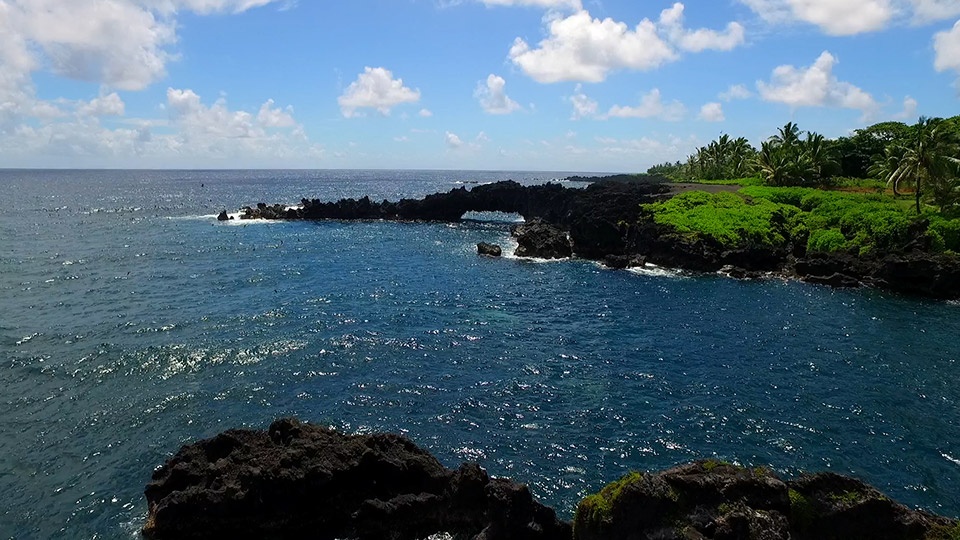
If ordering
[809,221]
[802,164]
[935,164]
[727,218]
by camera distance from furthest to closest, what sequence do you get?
[802,164] < [727,218] < [809,221] < [935,164]

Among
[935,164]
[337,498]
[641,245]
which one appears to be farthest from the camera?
[641,245]

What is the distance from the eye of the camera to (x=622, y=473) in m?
27.5

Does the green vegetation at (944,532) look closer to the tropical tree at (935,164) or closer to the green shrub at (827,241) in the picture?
the green shrub at (827,241)

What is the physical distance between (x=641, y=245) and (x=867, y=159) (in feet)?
212

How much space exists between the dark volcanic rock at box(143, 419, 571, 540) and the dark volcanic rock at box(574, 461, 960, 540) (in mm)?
3393

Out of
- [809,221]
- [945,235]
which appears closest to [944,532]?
[945,235]

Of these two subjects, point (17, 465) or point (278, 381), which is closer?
point (17, 465)

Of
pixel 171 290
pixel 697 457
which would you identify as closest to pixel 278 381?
pixel 697 457

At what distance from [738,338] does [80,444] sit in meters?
43.4

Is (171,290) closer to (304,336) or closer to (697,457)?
(304,336)

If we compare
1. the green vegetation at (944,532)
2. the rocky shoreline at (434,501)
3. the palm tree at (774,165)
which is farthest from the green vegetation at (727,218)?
the rocky shoreline at (434,501)

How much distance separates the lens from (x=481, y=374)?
39188 mm

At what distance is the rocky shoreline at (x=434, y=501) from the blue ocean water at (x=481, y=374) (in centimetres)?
382

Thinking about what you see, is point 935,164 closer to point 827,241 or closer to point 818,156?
point 827,241
